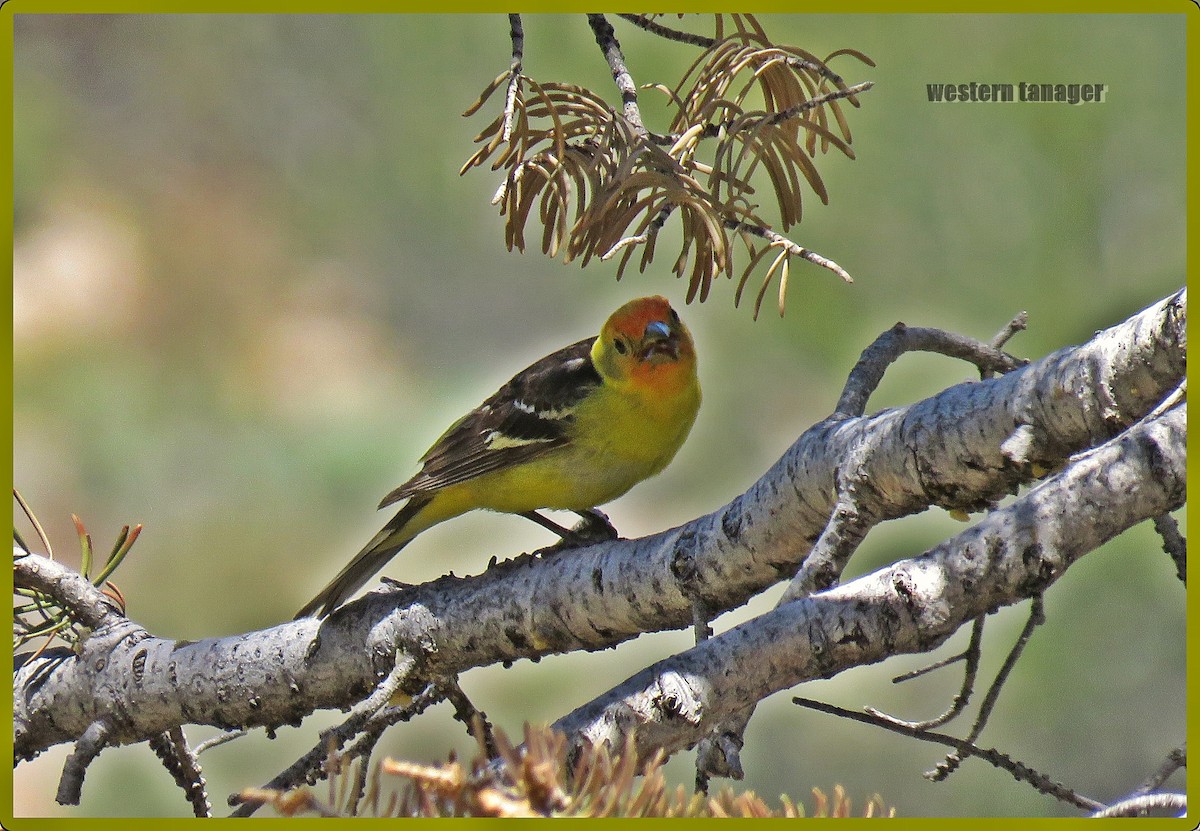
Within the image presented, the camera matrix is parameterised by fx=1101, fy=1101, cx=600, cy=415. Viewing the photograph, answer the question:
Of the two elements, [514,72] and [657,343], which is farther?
[657,343]

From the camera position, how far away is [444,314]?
5570 mm

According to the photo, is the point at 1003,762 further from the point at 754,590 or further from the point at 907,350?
the point at 907,350

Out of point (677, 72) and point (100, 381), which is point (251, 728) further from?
point (100, 381)

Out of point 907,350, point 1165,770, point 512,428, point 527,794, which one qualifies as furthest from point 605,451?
point 527,794

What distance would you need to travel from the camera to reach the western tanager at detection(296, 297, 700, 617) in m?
2.62

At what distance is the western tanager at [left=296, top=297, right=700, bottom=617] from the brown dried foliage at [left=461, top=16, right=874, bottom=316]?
0.63 metres

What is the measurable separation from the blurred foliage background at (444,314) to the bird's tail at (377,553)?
28 cm

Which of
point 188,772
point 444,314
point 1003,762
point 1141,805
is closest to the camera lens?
point 1141,805

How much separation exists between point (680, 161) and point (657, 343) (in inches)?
33.9

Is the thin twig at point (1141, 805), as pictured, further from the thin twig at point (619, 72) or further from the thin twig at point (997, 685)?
the thin twig at point (619, 72)

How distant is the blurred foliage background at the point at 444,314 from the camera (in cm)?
317

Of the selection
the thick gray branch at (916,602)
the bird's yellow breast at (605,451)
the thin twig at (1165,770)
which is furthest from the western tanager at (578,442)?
the thin twig at (1165,770)

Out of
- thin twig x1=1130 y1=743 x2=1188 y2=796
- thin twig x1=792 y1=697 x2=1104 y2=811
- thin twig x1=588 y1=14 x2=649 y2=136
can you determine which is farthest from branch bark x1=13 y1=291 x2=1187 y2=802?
thin twig x1=588 y1=14 x2=649 y2=136

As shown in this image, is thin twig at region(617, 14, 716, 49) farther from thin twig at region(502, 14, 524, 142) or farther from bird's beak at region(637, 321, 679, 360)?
bird's beak at region(637, 321, 679, 360)
